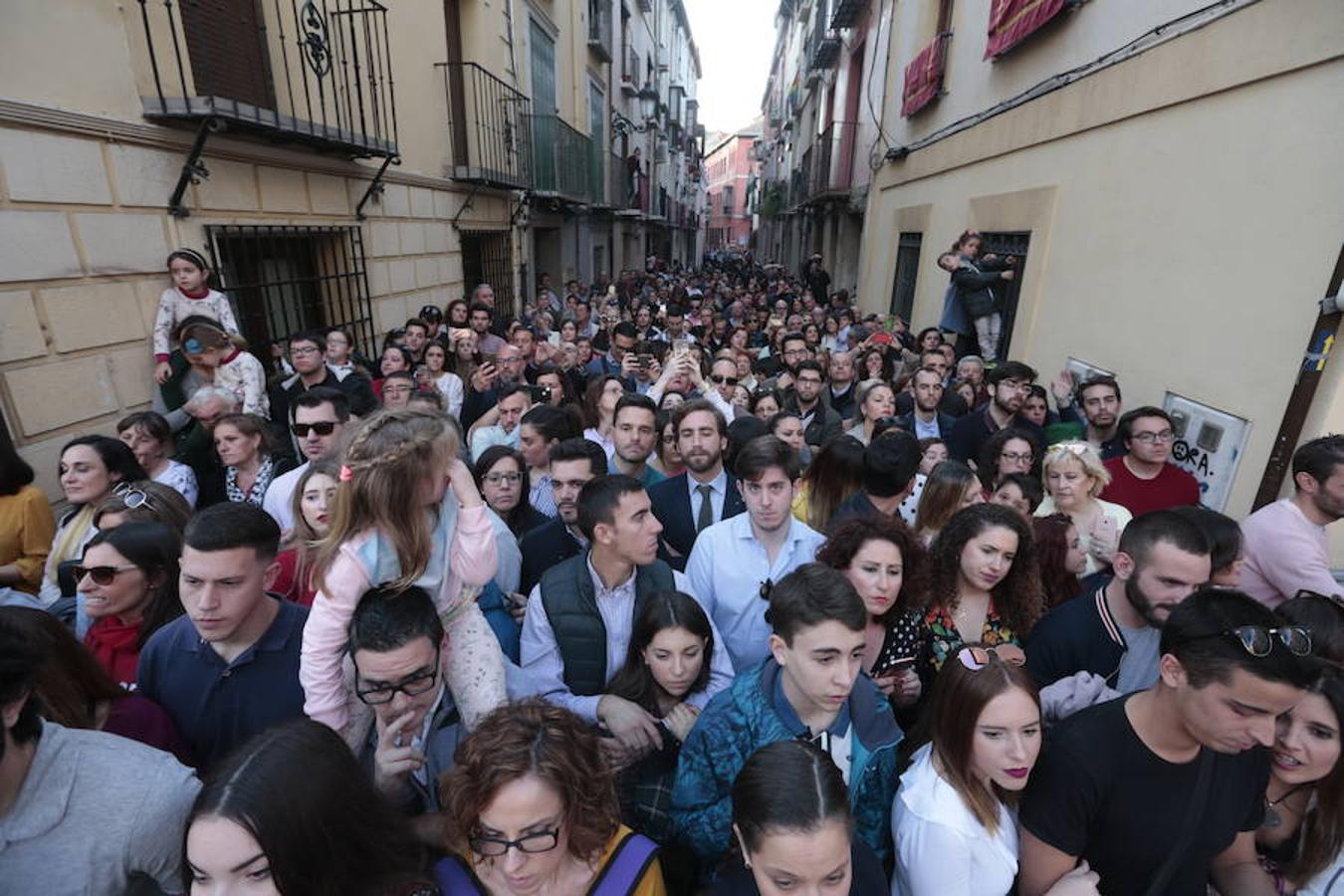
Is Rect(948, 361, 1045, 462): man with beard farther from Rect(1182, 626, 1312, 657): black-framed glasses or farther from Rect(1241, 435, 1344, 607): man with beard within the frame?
Rect(1182, 626, 1312, 657): black-framed glasses

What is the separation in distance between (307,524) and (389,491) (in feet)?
3.21

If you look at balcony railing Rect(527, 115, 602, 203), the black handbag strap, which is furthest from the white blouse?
balcony railing Rect(527, 115, 602, 203)

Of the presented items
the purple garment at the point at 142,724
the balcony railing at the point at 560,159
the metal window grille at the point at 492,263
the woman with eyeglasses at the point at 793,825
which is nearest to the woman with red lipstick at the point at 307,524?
the purple garment at the point at 142,724

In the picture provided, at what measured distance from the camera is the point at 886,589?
2318 millimetres

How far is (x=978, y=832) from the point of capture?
1.63 m

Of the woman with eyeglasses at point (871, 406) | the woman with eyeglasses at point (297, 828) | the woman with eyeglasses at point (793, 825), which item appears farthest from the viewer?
the woman with eyeglasses at point (871, 406)

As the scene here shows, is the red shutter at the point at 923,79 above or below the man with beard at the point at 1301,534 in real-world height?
above

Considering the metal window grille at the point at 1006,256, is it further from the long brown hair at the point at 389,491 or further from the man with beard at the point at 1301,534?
the long brown hair at the point at 389,491

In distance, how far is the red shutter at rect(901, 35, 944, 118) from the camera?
28.2ft

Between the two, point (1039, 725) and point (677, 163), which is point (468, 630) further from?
point (677, 163)

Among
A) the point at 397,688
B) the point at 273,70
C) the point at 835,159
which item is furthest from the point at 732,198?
the point at 397,688

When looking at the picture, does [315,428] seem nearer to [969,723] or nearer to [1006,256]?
[969,723]

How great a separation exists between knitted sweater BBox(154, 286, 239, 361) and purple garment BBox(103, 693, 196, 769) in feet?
11.1

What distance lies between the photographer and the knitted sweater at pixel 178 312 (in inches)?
167
